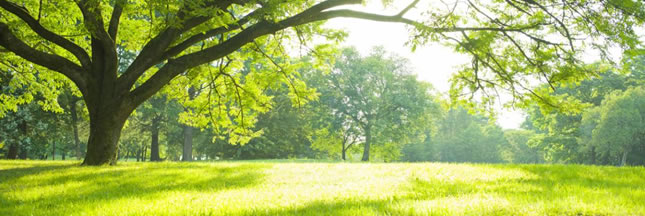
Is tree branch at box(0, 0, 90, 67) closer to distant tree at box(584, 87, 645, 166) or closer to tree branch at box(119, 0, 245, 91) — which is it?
tree branch at box(119, 0, 245, 91)

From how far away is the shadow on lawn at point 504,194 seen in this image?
169 inches

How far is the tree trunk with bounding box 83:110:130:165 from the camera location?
11.5 metres

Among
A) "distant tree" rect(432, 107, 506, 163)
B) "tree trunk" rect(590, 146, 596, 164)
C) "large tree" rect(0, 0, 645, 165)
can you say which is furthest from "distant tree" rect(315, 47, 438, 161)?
"distant tree" rect(432, 107, 506, 163)

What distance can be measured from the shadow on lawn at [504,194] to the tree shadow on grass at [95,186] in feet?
9.38

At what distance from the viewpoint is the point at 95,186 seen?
7426 mm

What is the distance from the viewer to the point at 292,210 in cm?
473

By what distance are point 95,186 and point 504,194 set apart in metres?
7.01

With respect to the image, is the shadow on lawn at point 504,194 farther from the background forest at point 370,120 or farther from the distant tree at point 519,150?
the distant tree at point 519,150

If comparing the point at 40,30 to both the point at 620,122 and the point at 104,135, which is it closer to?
the point at 104,135

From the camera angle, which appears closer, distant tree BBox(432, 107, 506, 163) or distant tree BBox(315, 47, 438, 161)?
distant tree BBox(315, 47, 438, 161)

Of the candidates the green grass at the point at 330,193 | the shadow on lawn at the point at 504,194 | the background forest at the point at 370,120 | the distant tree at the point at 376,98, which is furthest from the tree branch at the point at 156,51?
the distant tree at the point at 376,98

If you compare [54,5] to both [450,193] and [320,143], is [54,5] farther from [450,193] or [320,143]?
[320,143]

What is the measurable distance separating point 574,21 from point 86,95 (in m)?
13.4

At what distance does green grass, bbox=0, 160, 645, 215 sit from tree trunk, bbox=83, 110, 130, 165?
1.94 m
